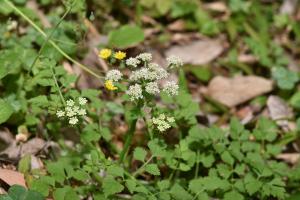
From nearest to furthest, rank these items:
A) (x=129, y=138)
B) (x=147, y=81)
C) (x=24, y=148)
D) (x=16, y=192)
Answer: (x=16, y=192), (x=147, y=81), (x=129, y=138), (x=24, y=148)

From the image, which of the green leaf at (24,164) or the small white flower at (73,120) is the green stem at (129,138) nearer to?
the small white flower at (73,120)

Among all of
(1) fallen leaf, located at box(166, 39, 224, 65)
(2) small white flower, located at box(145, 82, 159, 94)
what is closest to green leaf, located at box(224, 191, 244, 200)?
(2) small white flower, located at box(145, 82, 159, 94)

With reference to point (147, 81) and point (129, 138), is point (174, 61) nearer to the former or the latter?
point (147, 81)

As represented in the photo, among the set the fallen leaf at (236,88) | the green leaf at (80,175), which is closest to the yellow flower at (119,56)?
the green leaf at (80,175)

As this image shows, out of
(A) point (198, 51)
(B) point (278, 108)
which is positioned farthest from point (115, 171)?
(A) point (198, 51)

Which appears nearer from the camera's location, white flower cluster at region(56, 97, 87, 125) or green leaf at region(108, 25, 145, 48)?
white flower cluster at region(56, 97, 87, 125)

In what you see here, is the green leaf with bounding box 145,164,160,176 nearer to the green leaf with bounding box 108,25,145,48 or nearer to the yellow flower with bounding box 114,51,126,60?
the yellow flower with bounding box 114,51,126,60

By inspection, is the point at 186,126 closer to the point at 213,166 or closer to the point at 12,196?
the point at 213,166
